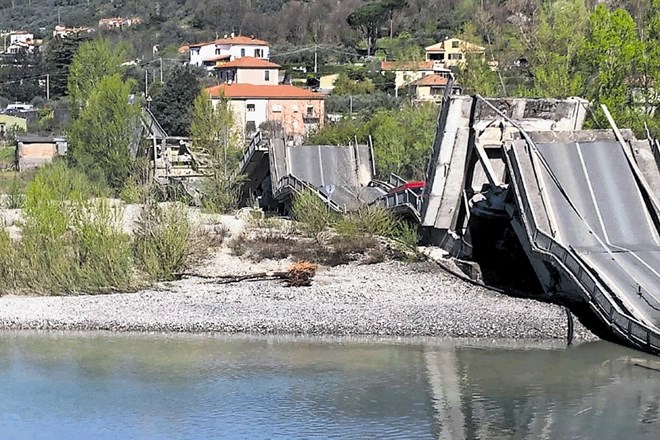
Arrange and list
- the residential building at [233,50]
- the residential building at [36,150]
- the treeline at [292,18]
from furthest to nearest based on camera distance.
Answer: the treeline at [292,18] < the residential building at [233,50] < the residential building at [36,150]

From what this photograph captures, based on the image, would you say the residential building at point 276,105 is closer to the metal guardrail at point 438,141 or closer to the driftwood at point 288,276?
the metal guardrail at point 438,141

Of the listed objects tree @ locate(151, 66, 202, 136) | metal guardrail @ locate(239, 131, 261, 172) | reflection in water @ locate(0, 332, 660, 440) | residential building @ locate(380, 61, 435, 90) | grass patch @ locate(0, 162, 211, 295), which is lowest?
reflection in water @ locate(0, 332, 660, 440)

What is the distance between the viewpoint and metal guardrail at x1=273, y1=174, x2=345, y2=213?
31.8m

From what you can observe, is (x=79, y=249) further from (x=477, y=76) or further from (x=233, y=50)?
(x=233, y=50)

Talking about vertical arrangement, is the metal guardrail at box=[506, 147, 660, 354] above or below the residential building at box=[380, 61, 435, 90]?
below

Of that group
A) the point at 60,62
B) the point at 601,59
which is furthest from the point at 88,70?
the point at 60,62

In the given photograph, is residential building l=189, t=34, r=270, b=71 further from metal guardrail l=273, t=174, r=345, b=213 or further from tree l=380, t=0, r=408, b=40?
metal guardrail l=273, t=174, r=345, b=213

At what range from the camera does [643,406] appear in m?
16.4

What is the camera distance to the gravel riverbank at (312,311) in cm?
2055

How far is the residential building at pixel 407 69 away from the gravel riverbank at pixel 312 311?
3155cm

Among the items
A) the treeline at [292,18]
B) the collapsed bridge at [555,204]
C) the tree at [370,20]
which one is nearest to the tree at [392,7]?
the treeline at [292,18]

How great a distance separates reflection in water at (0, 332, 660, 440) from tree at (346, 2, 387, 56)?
8165cm

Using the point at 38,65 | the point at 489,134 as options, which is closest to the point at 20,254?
the point at 489,134

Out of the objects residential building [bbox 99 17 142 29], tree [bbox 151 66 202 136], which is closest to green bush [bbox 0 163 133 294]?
tree [bbox 151 66 202 136]
